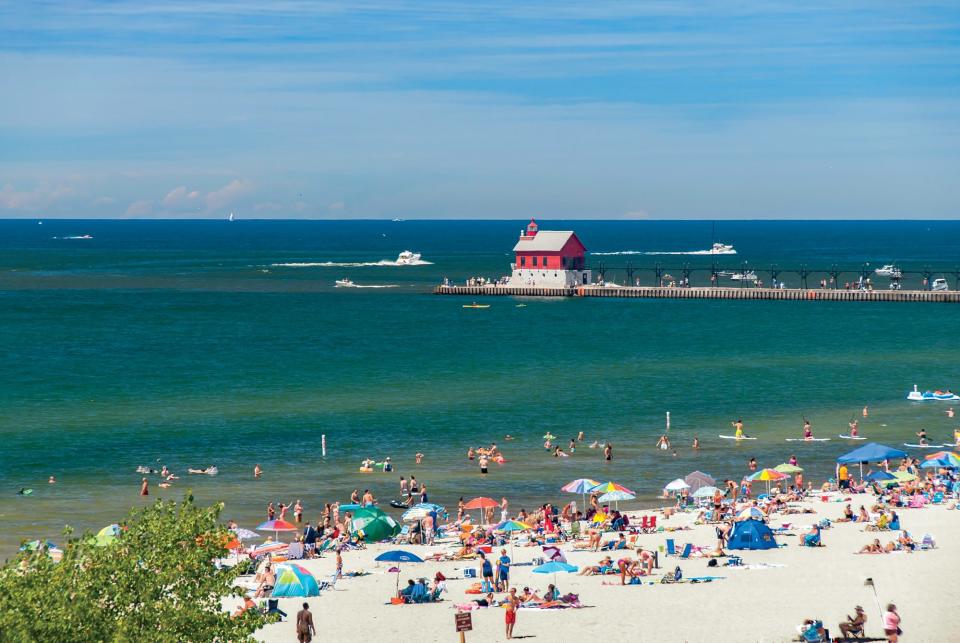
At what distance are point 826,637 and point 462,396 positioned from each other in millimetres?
45423

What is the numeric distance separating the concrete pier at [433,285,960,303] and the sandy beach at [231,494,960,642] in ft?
331

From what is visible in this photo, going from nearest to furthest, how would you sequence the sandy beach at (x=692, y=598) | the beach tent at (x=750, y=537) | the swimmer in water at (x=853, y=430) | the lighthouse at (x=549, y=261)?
the sandy beach at (x=692, y=598) < the beach tent at (x=750, y=537) < the swimmer in water at (x=853, y=430) < the lighthouse at (x=549, y=261)

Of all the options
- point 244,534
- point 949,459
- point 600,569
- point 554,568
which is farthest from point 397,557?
point 949,459

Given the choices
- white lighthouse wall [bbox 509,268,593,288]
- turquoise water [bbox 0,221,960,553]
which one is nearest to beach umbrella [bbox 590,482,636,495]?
turquoise water [bbox 0,221,960,553]

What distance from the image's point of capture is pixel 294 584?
32781mm

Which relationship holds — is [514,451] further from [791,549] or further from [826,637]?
[826,637]

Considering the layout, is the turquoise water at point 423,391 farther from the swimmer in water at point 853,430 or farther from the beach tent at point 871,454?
the beach tent at point 871,454

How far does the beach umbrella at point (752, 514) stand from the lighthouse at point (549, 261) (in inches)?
3936

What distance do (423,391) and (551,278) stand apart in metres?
70.5

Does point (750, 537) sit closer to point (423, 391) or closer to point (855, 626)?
point (855, 626)

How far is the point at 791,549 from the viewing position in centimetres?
3741

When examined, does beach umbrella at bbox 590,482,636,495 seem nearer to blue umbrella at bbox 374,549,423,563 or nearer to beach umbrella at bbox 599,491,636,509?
beach umbrella at bbox 599,491,636,509

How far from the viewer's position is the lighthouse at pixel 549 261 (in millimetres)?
141625

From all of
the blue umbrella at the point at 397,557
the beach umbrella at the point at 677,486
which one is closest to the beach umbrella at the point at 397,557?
the blue umbrella at the point at 397,557
